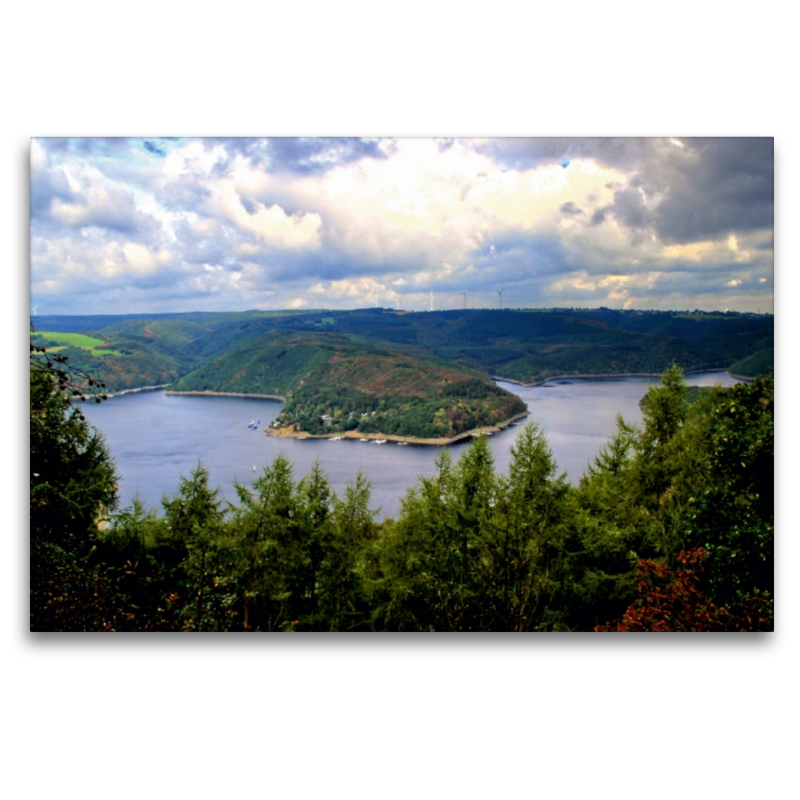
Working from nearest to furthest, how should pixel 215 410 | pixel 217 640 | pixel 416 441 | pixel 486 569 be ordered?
1. pixel 217 640
2. pixel 486 569
3. pixel 416 441
4. pixel 215 410

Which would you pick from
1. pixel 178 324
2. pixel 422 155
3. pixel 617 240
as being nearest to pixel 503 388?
pixel 617 240

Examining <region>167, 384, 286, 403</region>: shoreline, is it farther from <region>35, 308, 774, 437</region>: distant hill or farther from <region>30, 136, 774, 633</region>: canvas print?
<region>30, 136, 774, 633</region>: canvas print

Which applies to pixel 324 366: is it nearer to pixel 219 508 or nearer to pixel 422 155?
pixel 219 508

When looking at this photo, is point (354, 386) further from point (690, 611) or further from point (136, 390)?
point (690, 611)

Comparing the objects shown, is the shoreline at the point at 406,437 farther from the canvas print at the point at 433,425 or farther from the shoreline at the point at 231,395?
the shoreline at the point at 231,395

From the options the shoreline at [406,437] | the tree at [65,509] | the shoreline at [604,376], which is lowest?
the tree at [65,509]

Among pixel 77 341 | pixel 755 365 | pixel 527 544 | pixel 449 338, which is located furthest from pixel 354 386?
pixel 755 365

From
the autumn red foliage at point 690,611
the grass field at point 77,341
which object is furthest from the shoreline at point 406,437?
the grass field at point 77,341
